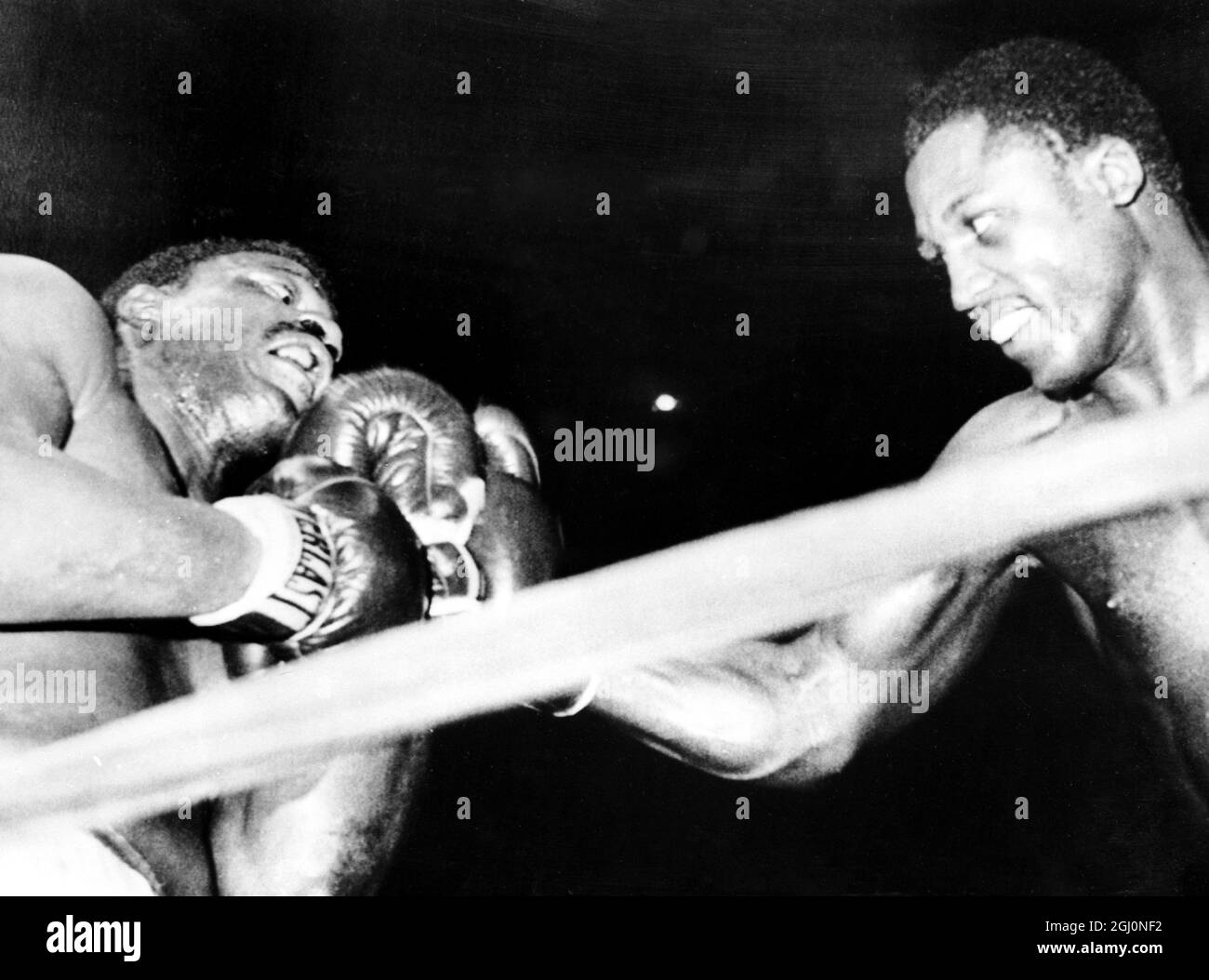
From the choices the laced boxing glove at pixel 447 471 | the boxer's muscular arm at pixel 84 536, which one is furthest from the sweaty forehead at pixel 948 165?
the boxer's muscular arm at pixel 84 536

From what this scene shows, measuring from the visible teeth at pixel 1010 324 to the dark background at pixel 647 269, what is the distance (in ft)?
0.09

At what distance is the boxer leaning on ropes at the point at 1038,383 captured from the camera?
2.02m

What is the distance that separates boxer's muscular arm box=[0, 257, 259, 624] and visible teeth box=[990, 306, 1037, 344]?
1.23 m

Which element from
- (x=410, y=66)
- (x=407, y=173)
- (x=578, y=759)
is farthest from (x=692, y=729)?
(x=410, y=66)

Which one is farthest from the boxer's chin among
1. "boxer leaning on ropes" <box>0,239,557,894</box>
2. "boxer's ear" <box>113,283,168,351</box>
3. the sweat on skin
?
the sweat on skin

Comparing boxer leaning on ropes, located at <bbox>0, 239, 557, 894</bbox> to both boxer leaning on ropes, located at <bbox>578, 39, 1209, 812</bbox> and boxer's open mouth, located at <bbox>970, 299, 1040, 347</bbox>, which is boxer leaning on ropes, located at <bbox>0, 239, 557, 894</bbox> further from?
boxer's open mouth, located at <bbox>970, 299, 1040, 347</bbox>

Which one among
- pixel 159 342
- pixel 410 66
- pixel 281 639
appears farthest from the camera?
pixel 410 66

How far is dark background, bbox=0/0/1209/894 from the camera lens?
2000 millimetres

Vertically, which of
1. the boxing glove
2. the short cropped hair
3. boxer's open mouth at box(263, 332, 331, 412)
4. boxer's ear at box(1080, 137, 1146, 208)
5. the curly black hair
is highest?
the curly black hair

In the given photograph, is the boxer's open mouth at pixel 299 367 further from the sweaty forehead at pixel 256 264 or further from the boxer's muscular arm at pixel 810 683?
the boxer's muscular arm at pixel 810 683

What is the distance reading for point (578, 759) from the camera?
199cm

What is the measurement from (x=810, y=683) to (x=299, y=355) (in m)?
0.97

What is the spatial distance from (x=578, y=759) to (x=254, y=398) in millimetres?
761
